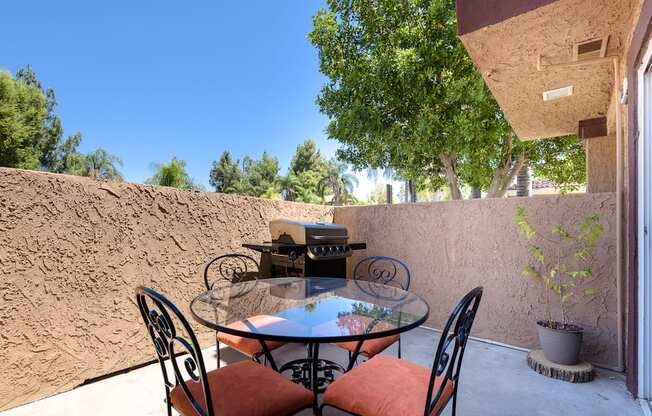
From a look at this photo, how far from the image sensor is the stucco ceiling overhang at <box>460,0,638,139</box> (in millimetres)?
2191

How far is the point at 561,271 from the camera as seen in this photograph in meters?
2.92

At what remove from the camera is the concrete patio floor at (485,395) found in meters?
2.07

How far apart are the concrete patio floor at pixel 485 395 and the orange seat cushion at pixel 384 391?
724mm

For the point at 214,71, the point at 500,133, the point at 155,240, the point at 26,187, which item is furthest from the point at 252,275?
the point at 214,71

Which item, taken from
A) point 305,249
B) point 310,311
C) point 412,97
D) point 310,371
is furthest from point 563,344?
point 412,97

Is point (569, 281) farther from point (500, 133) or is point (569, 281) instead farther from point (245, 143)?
point (245, 143)

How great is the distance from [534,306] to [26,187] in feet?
13.4

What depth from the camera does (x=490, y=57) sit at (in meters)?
2.80

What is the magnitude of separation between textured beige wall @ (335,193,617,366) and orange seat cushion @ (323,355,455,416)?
2.05 m

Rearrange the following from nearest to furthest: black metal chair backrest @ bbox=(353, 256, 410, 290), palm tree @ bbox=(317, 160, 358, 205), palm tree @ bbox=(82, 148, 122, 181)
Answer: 1. black metal chair backrest @ bbox=(353, 256, 410, 290)
2. palm tree @ bbox=(317, 160, 358, 205)
3. palm tree @ bbox=(82, 148, 122, 181)

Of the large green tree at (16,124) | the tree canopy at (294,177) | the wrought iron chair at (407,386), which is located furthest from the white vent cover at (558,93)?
the large green tree at (16,124)

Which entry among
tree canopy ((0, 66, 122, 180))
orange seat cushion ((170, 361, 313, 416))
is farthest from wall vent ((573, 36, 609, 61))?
tree canopy ((0, 66, 122, 180))

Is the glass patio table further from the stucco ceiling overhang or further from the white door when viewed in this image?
the stucco ceiling overhang

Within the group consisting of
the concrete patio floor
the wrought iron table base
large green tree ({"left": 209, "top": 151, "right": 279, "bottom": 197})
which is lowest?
the concrete patio floor
